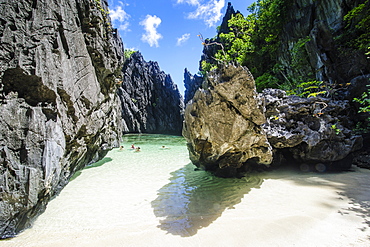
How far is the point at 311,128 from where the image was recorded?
6965 mm

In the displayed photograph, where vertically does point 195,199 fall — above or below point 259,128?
below

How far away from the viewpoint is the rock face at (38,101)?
3.32 meters

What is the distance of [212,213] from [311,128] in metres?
5.65

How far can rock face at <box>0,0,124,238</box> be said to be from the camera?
10.9 ft

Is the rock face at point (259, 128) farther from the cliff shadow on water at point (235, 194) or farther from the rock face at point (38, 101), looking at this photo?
the rock face at point (38, 101)

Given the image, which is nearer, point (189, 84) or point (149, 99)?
point (149, 99)

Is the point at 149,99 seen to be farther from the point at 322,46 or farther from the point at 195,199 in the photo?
the point at 195,199

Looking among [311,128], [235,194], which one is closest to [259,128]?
[235,194]

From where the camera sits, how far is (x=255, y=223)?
3650 mm

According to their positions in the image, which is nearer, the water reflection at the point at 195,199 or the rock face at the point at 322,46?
the water reflection at the point at 195,199

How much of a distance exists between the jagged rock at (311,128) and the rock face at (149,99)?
34258 millimetres

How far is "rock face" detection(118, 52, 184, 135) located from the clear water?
34447 mm

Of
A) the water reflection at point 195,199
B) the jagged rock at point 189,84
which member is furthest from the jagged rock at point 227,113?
the jagged rock at point 189,84

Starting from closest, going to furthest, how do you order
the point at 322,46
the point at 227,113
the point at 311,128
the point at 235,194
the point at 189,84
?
the point at 227,113, the point at 235,194, the point at 311,128, the point at 322,46, the point at 189,84
